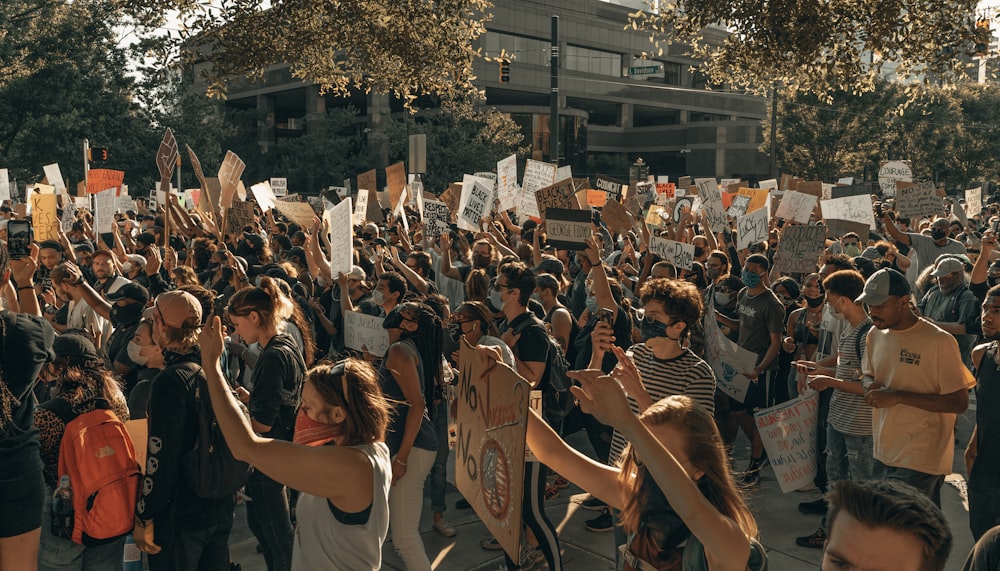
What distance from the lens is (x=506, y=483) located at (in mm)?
2896

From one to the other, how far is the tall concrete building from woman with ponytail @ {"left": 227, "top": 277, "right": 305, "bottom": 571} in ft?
174

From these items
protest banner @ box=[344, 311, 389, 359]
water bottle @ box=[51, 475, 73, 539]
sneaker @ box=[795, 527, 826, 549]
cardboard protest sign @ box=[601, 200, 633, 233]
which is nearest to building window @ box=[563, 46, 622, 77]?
cardboard protest sign @ box=[601, 200, 633, 233]

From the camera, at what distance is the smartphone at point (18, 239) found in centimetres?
604

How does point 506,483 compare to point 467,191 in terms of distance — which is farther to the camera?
point 467,191

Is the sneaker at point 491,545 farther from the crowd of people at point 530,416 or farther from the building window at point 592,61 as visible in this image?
the building window at point 592,61

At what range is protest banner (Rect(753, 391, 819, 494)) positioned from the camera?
552cm

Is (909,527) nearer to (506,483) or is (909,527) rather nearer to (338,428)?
(506,483)

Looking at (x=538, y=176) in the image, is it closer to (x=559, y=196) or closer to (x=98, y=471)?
(x=559, y=196)

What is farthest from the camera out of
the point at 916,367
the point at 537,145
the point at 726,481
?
the point at 537,145

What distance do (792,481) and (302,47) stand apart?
7773 mm

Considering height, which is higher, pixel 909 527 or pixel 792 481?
pixel 909 527

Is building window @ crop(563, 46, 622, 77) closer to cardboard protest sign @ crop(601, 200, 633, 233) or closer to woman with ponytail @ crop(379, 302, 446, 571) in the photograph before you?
cardboard protest sign @ crop(601, 200, 633, 233)

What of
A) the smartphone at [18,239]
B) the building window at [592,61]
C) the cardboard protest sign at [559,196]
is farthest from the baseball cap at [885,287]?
the building window at [592,61]

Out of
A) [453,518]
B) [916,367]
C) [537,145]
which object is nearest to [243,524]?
[453,518]
